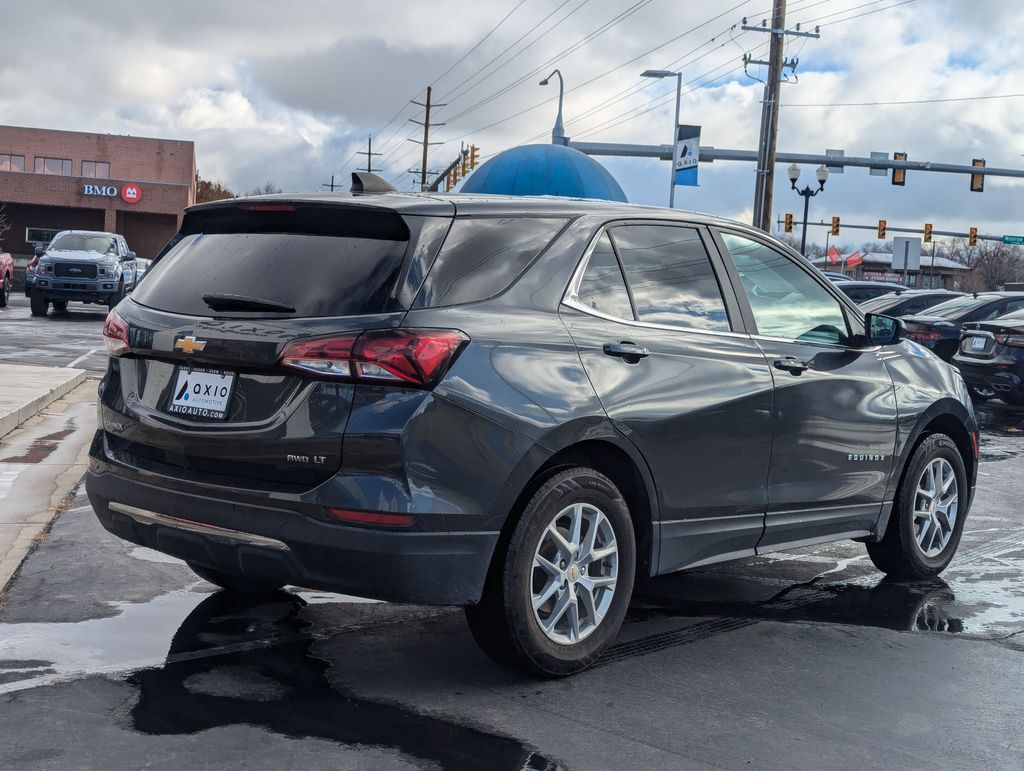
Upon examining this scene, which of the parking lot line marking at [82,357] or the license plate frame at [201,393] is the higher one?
the license plate frame at [201,393]

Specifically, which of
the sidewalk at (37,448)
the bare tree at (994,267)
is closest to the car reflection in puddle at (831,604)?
the sidewalk at (37,448)

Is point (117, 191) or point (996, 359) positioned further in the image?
point (117, 191)

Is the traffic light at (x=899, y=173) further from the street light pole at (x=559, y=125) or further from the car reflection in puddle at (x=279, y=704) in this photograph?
the car reflection in puddle at (x=279, y=704)

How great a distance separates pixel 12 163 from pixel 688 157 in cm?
5343

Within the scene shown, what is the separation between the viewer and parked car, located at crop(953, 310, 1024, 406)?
1596 cm

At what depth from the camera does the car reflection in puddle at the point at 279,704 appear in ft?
12.6

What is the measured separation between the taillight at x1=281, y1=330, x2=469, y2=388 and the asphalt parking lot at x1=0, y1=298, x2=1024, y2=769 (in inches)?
43.7

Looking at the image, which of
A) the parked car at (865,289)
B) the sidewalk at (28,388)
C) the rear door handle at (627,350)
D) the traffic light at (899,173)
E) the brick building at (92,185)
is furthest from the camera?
the brick building at (92,185)

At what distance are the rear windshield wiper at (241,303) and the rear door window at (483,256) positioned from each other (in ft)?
1.63

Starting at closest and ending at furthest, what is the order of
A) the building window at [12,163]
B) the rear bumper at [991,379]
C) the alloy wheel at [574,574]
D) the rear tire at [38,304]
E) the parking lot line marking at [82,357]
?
1. the alloy wheel at [574,574]
2. the rear bumper at [991,379]
3. the parking lot line marking at [82,357]
4. the rear tire at [38,304]
5. the building window at [12,163]

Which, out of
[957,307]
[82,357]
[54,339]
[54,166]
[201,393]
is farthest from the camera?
[54,166]

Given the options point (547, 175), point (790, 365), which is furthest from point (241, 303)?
point (547, 175)

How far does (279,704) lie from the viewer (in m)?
4.14

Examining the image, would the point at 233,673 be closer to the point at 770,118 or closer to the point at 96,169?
the point at 770,118
